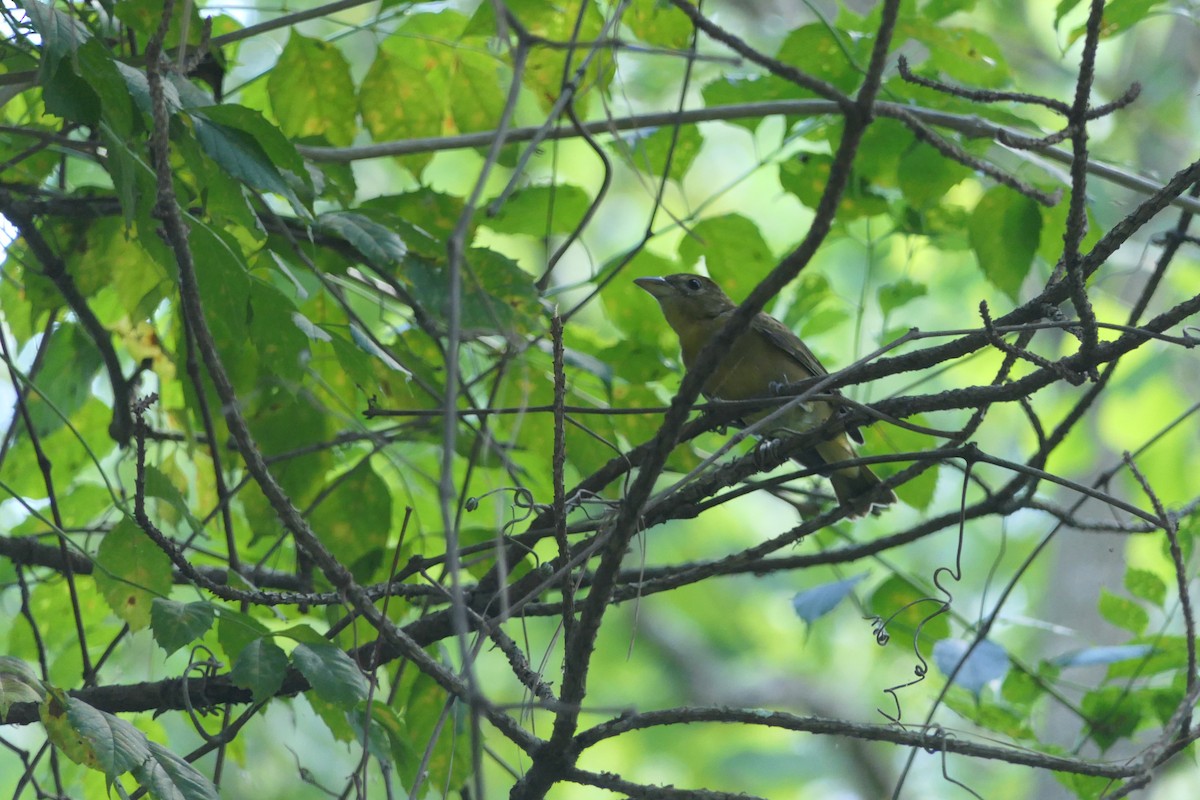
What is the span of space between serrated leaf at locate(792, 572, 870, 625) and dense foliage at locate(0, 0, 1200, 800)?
14mm

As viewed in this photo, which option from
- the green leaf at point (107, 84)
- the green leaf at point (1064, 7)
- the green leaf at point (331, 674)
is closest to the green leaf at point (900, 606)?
the green leaf at point (1064, 7)

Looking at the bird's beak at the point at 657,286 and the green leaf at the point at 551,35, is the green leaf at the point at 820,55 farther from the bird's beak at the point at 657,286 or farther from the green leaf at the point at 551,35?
the bird's beak at the point at 657,286

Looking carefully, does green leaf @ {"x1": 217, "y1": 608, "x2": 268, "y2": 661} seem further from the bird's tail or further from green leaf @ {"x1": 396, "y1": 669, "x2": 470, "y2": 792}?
the bird's tail

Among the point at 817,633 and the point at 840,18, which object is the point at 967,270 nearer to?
the point at 817,633

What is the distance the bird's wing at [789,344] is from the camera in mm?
5086

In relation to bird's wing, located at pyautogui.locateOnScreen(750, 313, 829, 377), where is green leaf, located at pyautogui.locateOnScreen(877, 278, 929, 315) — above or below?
below

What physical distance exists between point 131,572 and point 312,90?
1.71 metres

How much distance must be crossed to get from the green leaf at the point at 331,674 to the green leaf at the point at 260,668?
0.23 ft

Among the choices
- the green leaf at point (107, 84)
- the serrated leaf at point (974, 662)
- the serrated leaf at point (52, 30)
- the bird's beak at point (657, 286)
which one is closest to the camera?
the serrated leaf at point (52, 30)

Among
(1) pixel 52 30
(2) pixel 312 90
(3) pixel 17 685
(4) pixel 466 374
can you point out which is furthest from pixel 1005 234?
(3) pixel 17 685

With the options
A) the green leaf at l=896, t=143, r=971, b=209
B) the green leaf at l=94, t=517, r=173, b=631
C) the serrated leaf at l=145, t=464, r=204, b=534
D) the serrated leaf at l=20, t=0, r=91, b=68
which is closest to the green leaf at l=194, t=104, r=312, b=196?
the serrated leaf at l=20, t=0, r=91, b=68

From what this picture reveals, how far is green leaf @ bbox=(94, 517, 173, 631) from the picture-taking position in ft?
7.95

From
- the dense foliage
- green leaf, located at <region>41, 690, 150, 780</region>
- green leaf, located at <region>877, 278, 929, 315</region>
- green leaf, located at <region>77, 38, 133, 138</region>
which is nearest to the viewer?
green leaf, located at <region>41, 690, 150, 780</region>

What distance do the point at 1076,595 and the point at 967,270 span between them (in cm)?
339
